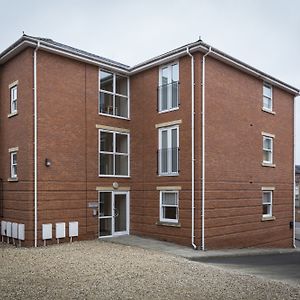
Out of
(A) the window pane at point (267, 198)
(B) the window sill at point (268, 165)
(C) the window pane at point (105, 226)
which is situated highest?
(B) the window sill at point (268, 165)

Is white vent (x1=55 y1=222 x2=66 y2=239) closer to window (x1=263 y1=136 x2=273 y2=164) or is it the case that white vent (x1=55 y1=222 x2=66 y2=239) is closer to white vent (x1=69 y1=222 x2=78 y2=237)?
white vent (x1=69 y1=222 x2=78 y2=237)

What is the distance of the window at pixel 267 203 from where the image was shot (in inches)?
756

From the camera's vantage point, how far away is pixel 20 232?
14602 millimetres

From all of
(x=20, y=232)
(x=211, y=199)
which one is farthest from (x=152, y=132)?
(x=20, y=232)

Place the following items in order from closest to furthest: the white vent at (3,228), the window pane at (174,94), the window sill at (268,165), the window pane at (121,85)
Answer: the white vent at (3,228), the window pane at (174,94), the window pane at (121,85), the window sill at (268,165)

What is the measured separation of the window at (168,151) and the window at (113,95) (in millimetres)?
2413

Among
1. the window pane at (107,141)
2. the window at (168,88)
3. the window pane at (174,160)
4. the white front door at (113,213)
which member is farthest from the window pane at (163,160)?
the window pane at (107,141)

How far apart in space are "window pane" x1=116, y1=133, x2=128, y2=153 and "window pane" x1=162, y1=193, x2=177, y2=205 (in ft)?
9.76

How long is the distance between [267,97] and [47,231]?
12250mm

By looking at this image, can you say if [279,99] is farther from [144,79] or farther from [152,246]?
[152,246]

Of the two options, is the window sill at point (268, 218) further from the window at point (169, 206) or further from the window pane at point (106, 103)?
the window pane at point (106, 103)

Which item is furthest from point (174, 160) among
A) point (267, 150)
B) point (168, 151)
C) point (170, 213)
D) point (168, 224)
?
point (267, 150)

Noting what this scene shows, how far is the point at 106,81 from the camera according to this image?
17.7 meters

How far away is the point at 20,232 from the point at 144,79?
8217 millimetres
